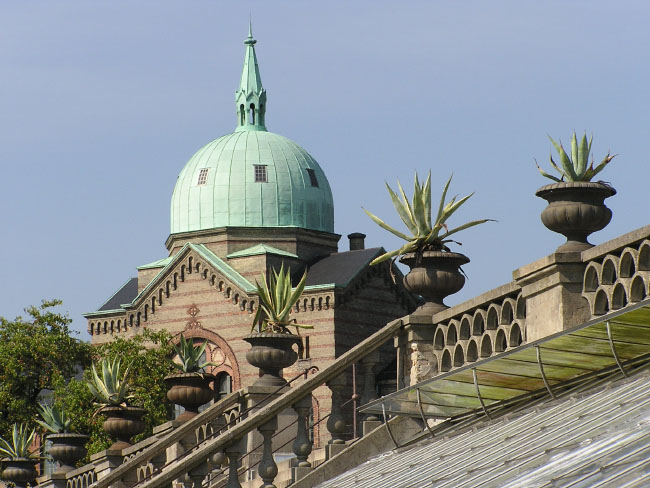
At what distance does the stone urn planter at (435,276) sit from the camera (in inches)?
499

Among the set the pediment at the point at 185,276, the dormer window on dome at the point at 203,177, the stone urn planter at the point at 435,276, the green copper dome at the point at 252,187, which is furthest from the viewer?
the dormer window on dome at the point at 203,177

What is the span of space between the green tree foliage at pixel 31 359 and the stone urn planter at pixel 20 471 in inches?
863

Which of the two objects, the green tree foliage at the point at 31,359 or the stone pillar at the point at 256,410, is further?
the green tree foliage at the point at 31,359

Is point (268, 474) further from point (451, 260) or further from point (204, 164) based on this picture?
point (204, 164)

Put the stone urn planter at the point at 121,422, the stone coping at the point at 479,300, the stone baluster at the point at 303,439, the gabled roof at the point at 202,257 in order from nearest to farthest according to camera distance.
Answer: the stone coping at the point at 479,300
the stone baluster at the point at 303,439
the stone urn planter at the point at 121,422
the gabled roof at the point at 202,257

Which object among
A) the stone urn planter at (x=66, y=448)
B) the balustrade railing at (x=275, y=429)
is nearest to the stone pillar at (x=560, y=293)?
the balustrade railing at (x=275, y=429)

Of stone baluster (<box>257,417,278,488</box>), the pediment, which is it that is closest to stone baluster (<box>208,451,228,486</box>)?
stone baluster (<box>257,417,278,488</box>)

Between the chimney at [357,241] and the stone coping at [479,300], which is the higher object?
the chimney at [357,241]

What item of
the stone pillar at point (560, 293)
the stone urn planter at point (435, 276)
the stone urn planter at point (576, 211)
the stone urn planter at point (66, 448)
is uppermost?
the stone urn planter at point (66, 448)

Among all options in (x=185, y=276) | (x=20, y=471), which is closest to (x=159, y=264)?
(x=185, y=276)

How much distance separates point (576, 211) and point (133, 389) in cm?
3849

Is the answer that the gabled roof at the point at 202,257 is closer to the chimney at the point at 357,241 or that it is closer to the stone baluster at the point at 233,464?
the chimney at the point at 357,241

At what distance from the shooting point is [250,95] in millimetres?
65062

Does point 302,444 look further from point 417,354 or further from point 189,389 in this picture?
point 189,389
